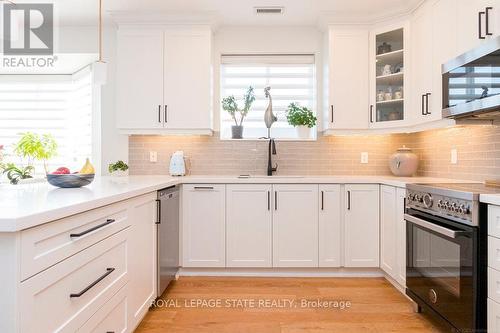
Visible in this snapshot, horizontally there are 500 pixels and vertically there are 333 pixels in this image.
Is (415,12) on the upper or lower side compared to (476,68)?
upper

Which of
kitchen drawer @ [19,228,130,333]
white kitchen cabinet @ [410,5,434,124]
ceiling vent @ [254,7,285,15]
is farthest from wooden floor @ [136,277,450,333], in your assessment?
→ ceiling vent @ [254,7,285,15]

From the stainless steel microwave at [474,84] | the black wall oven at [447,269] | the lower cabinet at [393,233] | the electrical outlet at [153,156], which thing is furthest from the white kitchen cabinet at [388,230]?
the electrical outlet at [153,156]

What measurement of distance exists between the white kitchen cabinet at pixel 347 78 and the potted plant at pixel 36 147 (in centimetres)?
298

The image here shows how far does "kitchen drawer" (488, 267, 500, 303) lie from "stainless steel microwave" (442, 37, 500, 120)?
0.86 metres

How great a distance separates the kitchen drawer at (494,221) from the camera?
1643 millimetres

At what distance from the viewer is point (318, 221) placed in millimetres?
3137

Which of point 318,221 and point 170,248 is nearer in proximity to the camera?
point 170,248

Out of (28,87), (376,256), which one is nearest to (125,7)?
(28,87)

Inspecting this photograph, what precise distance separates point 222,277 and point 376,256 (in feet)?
4.67

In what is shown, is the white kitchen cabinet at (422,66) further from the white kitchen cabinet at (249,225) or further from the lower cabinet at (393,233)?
the white kitchen cabinet at (249,225)

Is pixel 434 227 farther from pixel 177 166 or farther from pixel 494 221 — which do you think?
pixel 177 166

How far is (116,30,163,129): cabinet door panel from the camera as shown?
3.36m

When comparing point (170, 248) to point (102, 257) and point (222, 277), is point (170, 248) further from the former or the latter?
point (102, 257)

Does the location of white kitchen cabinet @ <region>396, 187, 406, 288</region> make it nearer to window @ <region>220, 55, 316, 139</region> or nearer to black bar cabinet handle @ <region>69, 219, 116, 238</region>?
window @ <region>220, 55, 316, 139</region>
